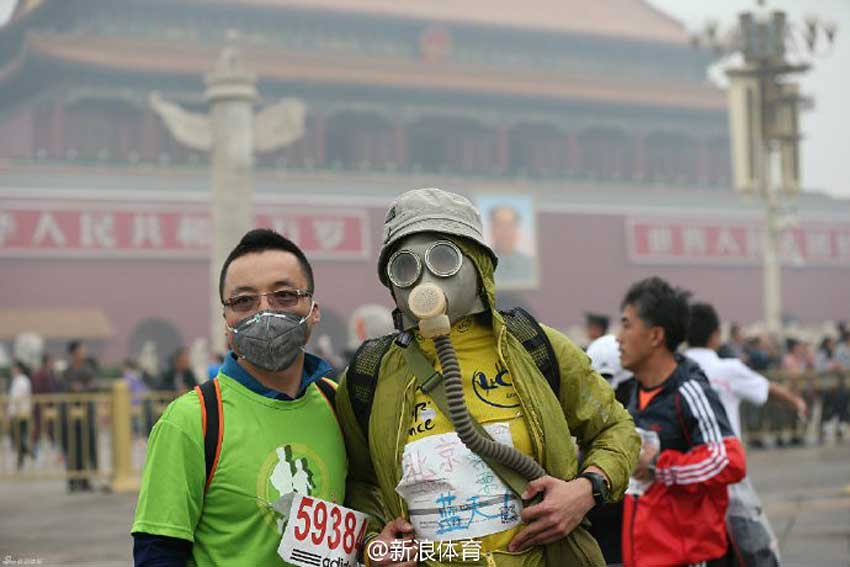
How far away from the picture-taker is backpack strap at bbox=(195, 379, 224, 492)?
2246 millimetres

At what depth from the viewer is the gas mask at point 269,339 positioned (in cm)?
228

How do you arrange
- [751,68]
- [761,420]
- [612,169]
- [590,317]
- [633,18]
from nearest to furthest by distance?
[590,317] → [761,420] → [751,68] → [612,169] → [633,18]

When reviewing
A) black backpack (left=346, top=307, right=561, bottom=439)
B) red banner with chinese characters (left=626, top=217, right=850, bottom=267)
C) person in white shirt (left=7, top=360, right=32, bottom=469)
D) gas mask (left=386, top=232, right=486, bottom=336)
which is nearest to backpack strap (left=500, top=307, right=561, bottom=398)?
black backpack (left=346, top=307, right=561, bottom=439)

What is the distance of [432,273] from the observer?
2.25 metres

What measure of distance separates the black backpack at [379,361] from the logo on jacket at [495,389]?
Result: 0.24 ft

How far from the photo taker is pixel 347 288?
29.0 meters

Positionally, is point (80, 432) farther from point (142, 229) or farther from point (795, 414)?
point (142, 229)

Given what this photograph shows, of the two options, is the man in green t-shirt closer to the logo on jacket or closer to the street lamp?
the logo on jacket

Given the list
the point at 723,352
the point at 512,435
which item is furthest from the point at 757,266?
the point at 512,435

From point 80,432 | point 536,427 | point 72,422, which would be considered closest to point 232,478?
point 536,427

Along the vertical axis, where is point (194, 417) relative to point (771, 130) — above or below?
below

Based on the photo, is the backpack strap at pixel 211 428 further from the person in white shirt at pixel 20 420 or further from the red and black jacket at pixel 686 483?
the person in white shirt at pixel 20 420

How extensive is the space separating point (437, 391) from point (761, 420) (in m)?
11.8

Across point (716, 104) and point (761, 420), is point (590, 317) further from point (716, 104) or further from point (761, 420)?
point (716, 104)
